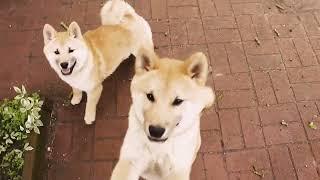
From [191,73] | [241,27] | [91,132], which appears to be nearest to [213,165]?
[91,132]

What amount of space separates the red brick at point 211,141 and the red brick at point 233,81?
50 centimetres

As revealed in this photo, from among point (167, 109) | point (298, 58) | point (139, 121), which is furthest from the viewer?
point (298, 58)

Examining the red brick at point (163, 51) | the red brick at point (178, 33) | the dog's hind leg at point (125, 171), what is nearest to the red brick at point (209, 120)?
the red brick at point (163, 51)

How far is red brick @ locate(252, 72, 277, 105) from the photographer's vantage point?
4.14 metres

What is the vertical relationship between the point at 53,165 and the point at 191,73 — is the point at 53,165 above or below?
below

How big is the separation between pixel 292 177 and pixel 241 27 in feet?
5.69

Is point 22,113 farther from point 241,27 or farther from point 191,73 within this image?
point 241,27

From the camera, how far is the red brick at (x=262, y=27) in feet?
15.2

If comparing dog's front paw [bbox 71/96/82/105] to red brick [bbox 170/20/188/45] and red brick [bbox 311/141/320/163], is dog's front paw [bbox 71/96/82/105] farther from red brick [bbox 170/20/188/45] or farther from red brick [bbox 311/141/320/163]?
red brick [bbox 311/141/320/163]

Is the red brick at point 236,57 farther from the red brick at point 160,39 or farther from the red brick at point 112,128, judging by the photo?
the red brick at point 112,128

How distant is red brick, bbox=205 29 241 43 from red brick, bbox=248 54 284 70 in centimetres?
29

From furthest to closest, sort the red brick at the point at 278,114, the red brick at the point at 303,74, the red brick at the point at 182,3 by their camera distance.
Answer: the red brick at the point at 182,3, the red brick at the point at 303,74, the red brick at the point at 278,114

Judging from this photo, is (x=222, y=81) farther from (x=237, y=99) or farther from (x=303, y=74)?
(x=303, y=74)

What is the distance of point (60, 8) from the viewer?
16.0 ft
